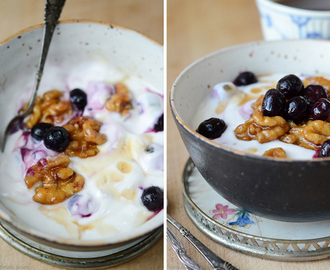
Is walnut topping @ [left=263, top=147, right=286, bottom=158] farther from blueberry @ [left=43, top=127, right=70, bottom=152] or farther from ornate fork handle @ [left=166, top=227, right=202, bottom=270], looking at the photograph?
blueberry @ [left=43, top=127, right=70, bottom=152]

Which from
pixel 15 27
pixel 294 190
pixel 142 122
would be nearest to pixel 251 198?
pixel 294 190

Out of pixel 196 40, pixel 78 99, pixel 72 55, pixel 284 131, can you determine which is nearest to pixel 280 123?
pixel 284 131

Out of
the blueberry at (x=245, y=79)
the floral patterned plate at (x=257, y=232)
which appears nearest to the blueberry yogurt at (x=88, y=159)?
the floral patterned plate at (x=257, y=232)

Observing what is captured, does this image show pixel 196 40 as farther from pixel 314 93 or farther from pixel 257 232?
pixel 257 232

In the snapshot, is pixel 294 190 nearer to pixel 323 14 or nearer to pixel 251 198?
pixel 251 198

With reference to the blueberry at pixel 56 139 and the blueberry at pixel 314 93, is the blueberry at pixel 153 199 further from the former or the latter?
the blueberry at pixel 314 93

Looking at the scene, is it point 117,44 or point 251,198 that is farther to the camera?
point 117,44
